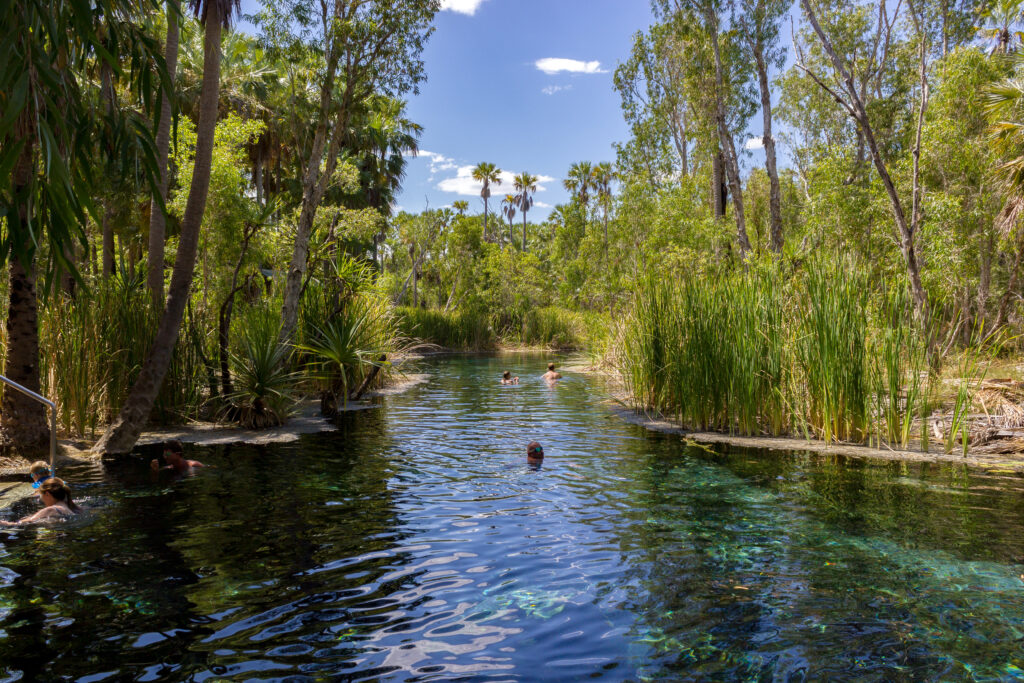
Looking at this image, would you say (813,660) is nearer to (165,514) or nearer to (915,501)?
(915,501)

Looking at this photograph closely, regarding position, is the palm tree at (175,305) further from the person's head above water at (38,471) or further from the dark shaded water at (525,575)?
the person's head above water at (38,471)

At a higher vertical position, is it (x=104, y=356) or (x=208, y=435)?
(x=104, y=356)

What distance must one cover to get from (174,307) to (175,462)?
8.12ft

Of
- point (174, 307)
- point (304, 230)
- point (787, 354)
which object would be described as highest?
point (304, 230)

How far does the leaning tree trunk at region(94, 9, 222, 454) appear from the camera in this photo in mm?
9289

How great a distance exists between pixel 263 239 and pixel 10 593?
16642 millimetres

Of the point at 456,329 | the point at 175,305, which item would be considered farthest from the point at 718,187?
the point at 175,305

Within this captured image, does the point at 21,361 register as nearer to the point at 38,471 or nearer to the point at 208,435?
the point at 38,471

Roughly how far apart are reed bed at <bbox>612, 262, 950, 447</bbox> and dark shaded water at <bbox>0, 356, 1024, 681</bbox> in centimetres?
110

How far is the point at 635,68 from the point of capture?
36031 millimetres

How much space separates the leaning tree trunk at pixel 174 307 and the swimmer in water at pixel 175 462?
98cm

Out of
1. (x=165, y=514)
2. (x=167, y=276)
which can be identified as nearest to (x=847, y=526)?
(x=165, y=514)

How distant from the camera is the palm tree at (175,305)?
30.5ft

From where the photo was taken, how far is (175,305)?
970 cm
